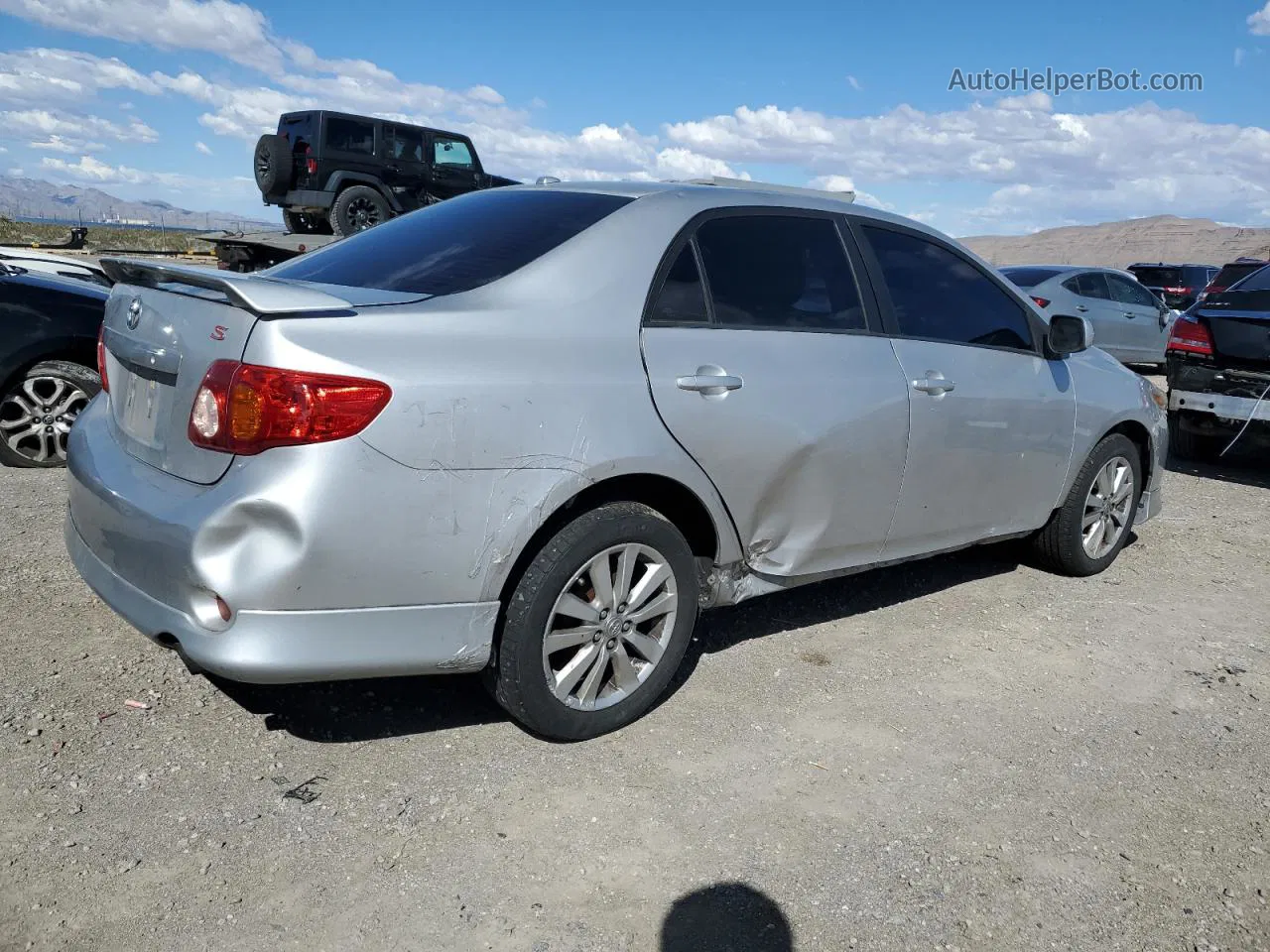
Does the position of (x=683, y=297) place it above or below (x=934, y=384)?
above

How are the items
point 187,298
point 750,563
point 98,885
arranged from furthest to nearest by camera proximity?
point 750,563 → point 187,298 → point 98,885

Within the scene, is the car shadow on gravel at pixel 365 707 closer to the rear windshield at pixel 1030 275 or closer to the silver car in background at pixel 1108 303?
the silver car in background at pixel 1108 303

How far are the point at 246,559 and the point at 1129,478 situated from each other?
4.35 meters

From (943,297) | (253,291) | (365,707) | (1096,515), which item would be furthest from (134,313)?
(1096,515)

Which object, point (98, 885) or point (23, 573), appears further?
point (23, 573)

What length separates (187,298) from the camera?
283cm

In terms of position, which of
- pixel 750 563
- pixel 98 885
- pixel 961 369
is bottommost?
pixel 98 885

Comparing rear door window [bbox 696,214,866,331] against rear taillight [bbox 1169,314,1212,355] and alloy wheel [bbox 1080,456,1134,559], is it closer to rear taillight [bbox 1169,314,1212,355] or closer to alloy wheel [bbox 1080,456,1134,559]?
alloy wheel [bbox 1080,456,1134,559]

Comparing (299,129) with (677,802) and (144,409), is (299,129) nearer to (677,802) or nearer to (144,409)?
(144,409)

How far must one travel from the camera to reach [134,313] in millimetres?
3084

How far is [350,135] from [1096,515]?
14.7 m

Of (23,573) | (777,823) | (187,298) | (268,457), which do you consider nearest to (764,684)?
(777,823)

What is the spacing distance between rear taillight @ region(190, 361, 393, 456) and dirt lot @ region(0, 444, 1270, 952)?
1000 millimetres

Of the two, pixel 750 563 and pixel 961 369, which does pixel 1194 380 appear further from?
pixel 750 563
